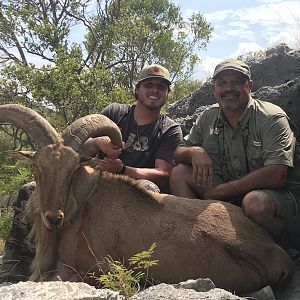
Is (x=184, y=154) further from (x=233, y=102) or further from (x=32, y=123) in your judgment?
(x=32, y=123)

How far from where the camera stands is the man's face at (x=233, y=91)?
581 centimetres

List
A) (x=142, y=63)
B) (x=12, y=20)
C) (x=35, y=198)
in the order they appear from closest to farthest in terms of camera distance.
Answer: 1. (x=35, y=198)
2. (x=12, y=20)
3. (x=142, y=63)

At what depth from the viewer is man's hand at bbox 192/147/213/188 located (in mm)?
5676

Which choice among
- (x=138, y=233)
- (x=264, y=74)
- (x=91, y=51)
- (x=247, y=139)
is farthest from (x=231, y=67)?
(x=91, y=51)

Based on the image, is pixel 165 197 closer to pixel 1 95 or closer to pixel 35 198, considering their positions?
pixel 35 198

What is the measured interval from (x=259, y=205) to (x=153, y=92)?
8.32ft

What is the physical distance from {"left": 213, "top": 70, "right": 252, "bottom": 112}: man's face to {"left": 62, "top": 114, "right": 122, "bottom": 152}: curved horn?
1.29 m

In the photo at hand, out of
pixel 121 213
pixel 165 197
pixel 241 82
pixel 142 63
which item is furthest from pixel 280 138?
pixel 142 63

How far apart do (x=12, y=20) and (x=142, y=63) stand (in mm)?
6683

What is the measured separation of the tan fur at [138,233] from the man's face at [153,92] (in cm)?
185

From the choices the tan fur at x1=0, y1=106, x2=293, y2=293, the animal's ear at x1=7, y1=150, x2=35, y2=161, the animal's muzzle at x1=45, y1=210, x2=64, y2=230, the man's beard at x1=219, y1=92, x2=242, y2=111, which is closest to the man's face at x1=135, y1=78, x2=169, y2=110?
the man's beard at x1=219, y1=92, x2=242, y2=111

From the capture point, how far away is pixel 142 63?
25703mm

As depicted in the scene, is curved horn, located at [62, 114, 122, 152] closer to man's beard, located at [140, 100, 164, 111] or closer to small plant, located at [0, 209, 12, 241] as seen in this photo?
man's beard, located at [140, 100, 164, 111]

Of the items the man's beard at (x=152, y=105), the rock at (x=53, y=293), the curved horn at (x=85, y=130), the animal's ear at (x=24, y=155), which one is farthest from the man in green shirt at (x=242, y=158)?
the rock at (x=53, y=293)
